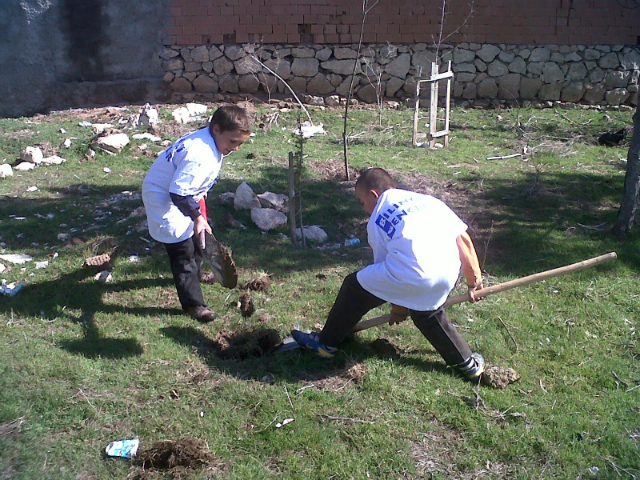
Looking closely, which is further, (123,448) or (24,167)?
(24,167)

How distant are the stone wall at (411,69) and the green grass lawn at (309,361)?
19.7 feet

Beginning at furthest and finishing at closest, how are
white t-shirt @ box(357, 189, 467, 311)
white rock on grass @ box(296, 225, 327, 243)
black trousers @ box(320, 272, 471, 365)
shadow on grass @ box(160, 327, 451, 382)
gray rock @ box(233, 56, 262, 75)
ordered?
gray rock @ box(233, 56, 262, 75) < white rock on grass @ box(296, 225, 327, 243) < shadow on grass @ box(160, 327, 451, 382) < black trousers @ box(320, 272, 471, 365) < white t-shirt @ box(357, 189, 467, 311)

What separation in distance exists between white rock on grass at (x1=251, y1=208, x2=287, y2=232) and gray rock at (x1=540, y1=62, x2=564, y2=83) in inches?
355

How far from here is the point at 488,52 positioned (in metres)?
12.4

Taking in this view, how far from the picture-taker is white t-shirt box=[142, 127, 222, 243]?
3.79 m

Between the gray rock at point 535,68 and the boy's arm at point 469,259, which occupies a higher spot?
the gray rock at point 535,68

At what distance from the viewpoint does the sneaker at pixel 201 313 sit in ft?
13.7

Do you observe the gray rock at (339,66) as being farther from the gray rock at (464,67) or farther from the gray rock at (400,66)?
the gray rock at (464,67)

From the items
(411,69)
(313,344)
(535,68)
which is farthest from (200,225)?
(535,68)

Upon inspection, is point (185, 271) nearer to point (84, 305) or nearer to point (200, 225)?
point (200, 225)

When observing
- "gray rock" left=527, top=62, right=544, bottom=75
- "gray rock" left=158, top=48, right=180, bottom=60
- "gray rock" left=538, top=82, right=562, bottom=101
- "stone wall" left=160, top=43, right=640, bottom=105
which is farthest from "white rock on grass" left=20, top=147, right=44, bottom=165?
"gray rock" left=538, top=82, right=562, bottom=101

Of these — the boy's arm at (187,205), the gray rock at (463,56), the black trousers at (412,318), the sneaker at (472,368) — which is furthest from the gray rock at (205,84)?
the sneaker at (472,368)

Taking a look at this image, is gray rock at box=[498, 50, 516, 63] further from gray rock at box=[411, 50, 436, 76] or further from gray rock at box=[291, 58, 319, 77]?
gray rock at box=[291, 58, 319, 77]

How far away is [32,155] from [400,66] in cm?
795
